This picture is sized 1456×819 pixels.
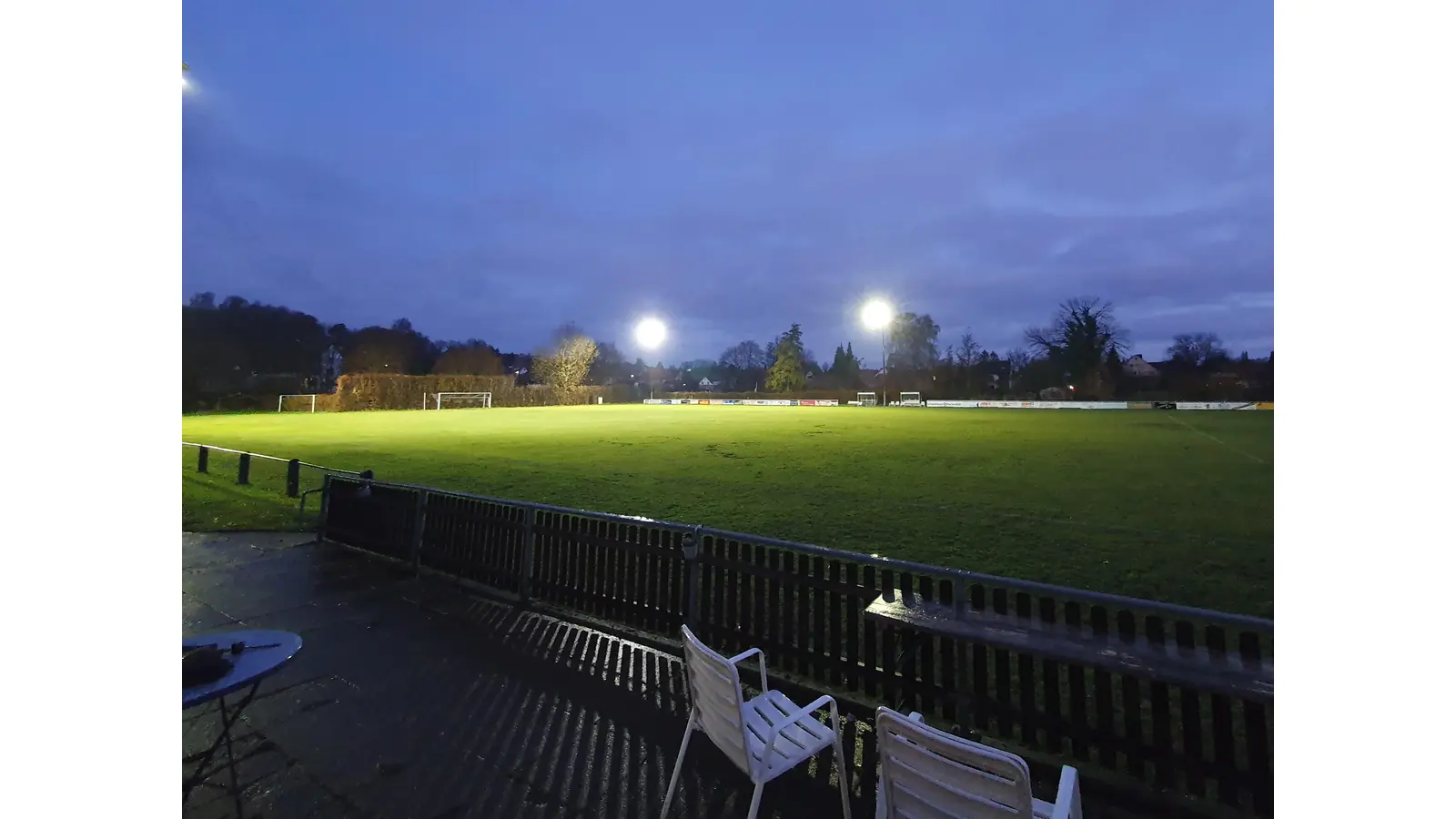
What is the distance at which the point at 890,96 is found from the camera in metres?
59.0

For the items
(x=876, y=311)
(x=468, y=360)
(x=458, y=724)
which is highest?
(x=876, y=311)

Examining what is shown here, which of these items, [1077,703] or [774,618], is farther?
[774,618]

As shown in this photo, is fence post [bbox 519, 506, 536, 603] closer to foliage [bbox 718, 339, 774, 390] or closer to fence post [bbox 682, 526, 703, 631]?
fence post [bbox 682, 526, 703, 631]

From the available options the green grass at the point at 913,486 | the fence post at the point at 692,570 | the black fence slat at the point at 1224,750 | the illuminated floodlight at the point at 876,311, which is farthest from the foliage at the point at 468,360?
the black fence slat at the point at 1224,750

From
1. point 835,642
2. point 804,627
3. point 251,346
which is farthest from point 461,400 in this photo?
point 835,642

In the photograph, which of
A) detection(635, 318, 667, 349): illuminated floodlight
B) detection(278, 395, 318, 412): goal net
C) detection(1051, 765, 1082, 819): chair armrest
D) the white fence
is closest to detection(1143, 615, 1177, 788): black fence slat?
detection(1051, 765, 1082, 819): chair armrest

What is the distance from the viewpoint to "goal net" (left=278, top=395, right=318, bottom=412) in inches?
1213

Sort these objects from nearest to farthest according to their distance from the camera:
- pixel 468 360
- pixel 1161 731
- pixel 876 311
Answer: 1. pixel 1161 731
2. pixel 876 311
3. pixel 468 360

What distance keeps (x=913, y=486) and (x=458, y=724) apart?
1070 centimetres

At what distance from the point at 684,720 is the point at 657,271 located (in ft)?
333

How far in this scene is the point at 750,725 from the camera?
97.8 inches

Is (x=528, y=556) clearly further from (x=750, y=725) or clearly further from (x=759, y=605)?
(x=750, y=725)

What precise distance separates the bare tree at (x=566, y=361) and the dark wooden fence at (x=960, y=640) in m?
52.5
